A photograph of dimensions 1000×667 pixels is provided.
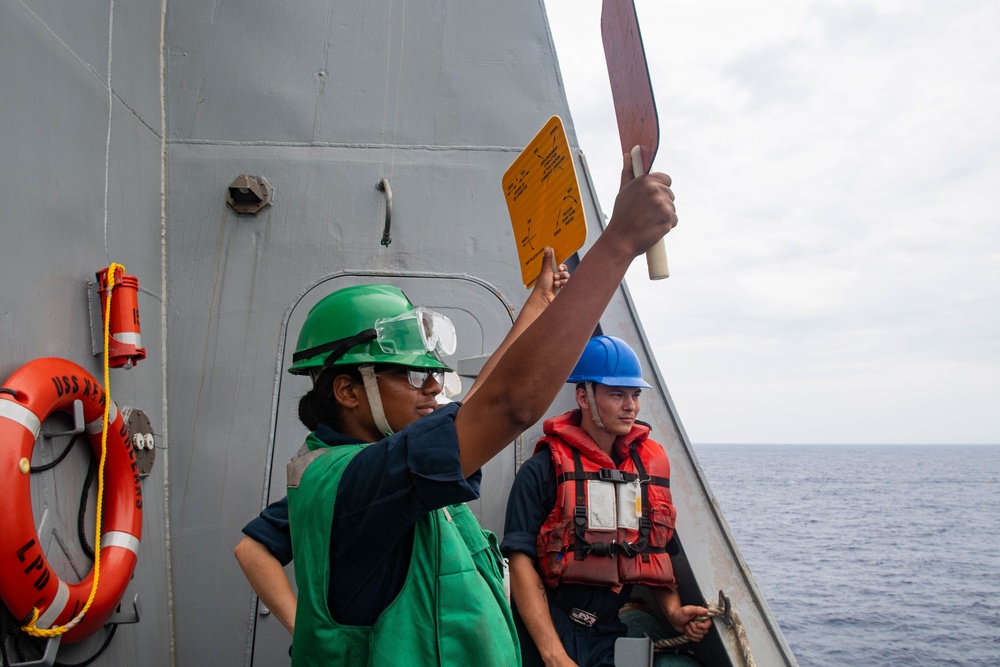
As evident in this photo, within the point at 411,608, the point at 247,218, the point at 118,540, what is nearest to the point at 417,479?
the point at 411,608

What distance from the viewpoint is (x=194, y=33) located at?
3244 millimetres

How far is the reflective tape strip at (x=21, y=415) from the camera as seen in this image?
1.81 m

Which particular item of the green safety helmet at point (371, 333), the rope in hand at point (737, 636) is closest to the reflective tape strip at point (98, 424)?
the green safety helmet at point (371, 333)

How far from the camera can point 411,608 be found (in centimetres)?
135

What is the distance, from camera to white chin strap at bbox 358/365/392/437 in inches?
61.2

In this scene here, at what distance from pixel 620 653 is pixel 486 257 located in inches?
60.1

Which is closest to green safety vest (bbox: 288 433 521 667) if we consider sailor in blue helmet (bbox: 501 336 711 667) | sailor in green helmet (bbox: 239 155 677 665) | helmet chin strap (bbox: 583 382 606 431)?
sailor in green helmet (bbox: 239 155 677 665)

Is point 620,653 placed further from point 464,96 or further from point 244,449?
point 464,96

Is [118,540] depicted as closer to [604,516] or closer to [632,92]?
[604,516]

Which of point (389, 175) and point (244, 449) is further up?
point (389, 175)

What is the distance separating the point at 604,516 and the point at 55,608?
1.64 m

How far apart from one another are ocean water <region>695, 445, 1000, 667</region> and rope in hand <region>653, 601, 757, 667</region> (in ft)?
12.5

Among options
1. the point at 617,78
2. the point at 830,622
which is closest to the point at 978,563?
the point at 830,622

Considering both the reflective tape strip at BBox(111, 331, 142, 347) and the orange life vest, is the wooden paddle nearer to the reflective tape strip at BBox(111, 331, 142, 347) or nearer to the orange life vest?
the orange life vest
